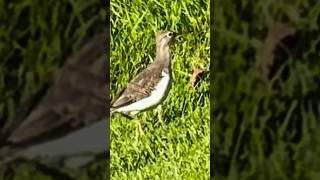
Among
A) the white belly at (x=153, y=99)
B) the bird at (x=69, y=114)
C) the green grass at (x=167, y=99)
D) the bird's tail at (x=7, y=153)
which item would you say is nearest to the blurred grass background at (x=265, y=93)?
the green grass at (x=167, y=99)

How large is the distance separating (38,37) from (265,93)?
89cm

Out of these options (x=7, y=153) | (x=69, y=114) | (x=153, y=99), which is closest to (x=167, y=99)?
(x=153, y=99)

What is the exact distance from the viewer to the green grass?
427cm

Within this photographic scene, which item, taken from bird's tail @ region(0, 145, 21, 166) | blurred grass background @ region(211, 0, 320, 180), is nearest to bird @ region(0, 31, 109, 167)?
bird's tail @ region(0, 145, 21, 166)

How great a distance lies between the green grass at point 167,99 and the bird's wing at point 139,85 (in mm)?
24

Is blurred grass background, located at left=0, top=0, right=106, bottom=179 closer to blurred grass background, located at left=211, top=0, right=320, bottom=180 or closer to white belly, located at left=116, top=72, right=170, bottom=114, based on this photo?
white belly, located at left=116, top=72, right=170, bottom=114

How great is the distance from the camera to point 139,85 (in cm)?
428

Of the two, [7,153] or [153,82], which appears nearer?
[153,82]

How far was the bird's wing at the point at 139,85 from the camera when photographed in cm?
427

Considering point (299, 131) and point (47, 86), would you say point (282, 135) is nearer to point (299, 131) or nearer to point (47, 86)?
point (299, 131)

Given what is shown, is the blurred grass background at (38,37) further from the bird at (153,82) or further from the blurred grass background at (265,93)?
the blurred grass background at (265,93)

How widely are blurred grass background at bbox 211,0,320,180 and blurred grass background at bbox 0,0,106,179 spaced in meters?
0.49

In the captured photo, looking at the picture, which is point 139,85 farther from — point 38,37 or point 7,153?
point 7,153

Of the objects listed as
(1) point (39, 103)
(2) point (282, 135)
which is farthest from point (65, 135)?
(2) point (282, 135)
